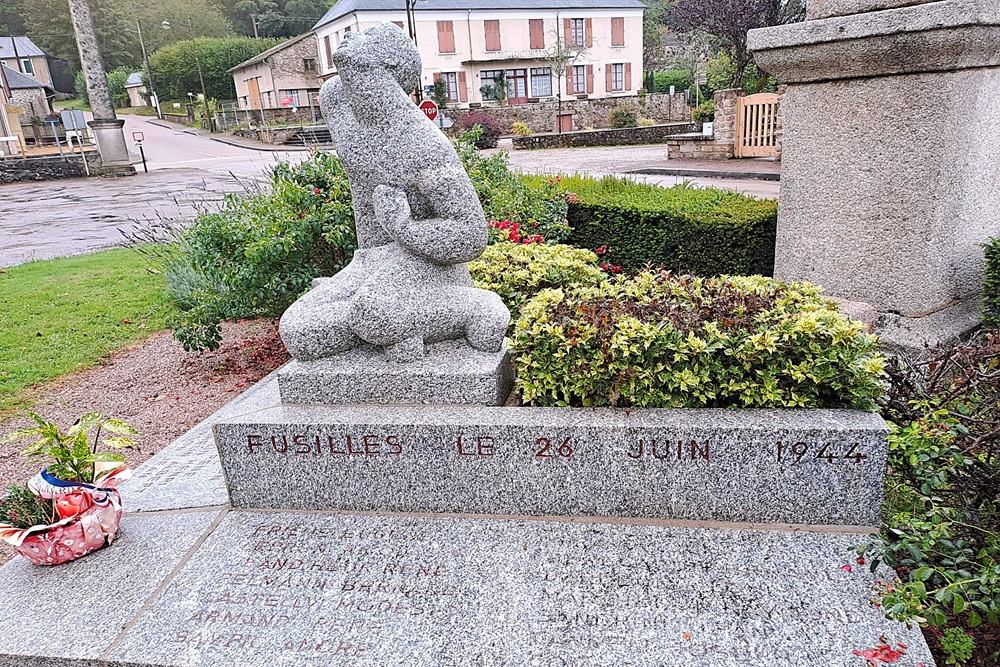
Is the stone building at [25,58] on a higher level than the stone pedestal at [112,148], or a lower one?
higher

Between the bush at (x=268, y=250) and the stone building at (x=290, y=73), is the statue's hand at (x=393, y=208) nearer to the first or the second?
the bush at (x=268, y=250)

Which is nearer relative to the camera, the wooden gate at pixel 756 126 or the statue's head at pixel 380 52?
the statue's head at pixel 380 52

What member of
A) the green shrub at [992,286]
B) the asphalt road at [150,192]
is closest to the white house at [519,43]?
the asphalt road at [150,192]

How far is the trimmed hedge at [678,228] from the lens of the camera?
6902 mm

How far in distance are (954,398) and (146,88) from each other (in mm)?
78266

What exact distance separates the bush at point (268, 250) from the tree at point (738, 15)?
20420 millimetres

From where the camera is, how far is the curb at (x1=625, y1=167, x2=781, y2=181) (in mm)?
16453

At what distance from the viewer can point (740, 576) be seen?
113 inches

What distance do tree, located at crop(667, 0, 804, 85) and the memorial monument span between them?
73.9 feet

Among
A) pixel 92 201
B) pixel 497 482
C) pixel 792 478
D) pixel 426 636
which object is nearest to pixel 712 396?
pixel 792 478

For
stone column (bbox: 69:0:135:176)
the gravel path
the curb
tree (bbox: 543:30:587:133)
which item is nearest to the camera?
the gravel path

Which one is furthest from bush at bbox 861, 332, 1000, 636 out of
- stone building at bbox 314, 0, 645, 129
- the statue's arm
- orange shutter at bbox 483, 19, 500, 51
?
orange shutter at bbox 483, 19, 500, 51

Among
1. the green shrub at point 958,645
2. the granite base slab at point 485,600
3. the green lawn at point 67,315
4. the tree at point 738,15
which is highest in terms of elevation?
the tree at point 738,15

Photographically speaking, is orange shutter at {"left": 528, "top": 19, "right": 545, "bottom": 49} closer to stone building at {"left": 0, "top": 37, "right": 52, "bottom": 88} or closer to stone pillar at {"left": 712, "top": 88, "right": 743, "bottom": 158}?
stone pillar at {"left": 712, "top": 88, "right": 743, "bottom": 158}
